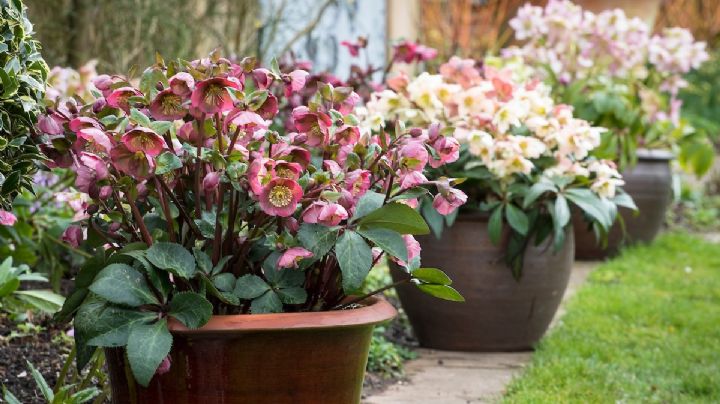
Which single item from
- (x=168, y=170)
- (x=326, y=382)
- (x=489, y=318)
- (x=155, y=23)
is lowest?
(x=489, y=318)

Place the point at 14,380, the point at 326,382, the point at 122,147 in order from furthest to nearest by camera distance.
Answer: the point at 14,380 < the point at 326,382 < the point at 122,147

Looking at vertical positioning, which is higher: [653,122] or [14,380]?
[653,122]

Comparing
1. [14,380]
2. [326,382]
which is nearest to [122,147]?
[326,382]

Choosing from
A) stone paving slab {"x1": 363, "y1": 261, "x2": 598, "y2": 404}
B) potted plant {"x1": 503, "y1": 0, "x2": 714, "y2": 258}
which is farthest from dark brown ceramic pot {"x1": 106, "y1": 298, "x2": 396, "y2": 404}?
potted plant {"x1": 503, "y1": 0, "x2": 714, "y2": 258}

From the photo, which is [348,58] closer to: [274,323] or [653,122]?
[653,122]

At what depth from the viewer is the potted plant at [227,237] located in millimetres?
1739

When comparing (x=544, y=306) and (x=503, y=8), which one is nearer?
(x=544, y=306)

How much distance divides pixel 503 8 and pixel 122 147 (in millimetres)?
7934

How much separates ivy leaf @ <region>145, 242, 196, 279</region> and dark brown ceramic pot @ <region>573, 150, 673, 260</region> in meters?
3.66

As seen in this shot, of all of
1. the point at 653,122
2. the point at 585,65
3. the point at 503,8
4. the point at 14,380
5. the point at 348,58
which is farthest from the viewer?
the point at 503,8

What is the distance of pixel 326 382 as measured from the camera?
1847 millimetres

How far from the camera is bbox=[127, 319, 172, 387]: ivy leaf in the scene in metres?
1.66

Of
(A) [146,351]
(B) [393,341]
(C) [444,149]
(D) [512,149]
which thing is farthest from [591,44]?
(A) [146,351]

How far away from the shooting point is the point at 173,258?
179cm
